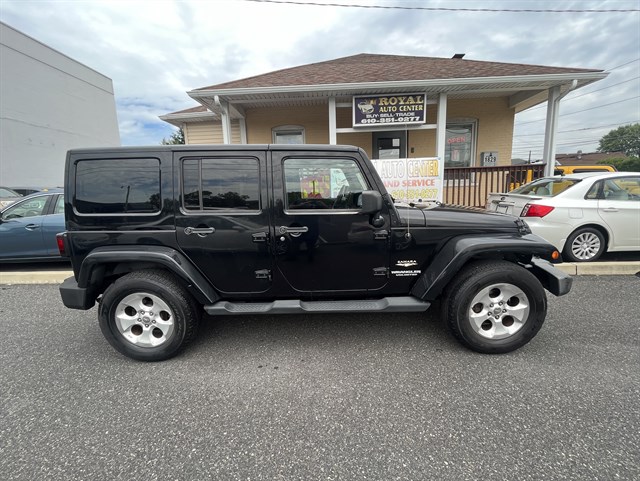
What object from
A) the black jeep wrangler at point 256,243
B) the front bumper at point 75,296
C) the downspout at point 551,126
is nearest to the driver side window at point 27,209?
the black jeep wrangler at point 256,243

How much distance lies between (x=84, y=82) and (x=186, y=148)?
84.0 feet

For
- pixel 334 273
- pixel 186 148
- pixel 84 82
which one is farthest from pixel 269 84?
pixel 84 82

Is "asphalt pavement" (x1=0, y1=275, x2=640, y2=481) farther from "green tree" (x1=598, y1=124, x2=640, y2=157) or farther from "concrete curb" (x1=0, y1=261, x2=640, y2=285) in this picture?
"green tree" (x1=598, y1=124, x2=640, y2=157)

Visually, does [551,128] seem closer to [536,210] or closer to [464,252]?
[536,210]

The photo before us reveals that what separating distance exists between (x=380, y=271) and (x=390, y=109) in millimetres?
6255

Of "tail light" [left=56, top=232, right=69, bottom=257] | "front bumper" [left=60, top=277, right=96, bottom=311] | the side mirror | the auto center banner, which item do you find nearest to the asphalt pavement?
"front bumper" [left=60, top=277, right=96, bottom=311]

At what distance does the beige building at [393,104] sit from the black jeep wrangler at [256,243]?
5.46m

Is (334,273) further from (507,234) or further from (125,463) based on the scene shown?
(125,463)

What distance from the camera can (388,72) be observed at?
8375mm

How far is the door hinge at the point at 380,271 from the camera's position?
9.59ft

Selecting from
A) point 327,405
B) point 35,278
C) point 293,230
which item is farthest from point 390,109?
point 35,278

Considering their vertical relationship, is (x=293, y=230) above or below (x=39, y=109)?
below

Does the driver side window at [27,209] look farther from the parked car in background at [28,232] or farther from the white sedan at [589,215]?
the white sedan at [589,215]

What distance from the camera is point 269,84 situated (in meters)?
7.73
